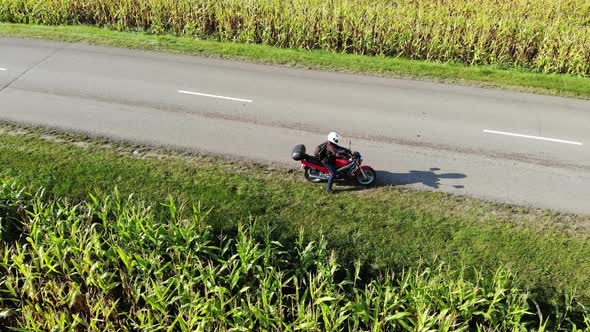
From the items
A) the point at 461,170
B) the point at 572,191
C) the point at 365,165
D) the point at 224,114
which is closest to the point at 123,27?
the point at 224,114

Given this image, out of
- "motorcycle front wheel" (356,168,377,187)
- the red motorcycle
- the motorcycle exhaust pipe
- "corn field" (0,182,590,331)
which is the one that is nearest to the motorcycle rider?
the red motorcycle

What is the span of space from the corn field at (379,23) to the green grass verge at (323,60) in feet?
1.85

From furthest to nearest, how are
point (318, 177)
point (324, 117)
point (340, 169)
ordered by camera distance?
point (324, 117) < point (318, 177) < point (340, 169)

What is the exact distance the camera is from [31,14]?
70.9 ft

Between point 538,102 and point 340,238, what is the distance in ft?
28.6

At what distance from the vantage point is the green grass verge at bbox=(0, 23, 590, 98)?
53.2ft

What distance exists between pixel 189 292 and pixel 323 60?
1183 centimetres

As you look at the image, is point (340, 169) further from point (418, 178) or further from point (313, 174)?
point (418, 178)

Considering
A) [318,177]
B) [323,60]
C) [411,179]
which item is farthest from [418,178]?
[323,60]

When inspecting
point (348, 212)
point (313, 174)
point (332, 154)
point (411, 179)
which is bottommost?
point (348, 212)

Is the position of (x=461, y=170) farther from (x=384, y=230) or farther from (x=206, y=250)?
(x=206, y=250)

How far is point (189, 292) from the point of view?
752 cm

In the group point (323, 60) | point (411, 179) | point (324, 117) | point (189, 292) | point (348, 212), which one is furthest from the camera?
point (323, 60)

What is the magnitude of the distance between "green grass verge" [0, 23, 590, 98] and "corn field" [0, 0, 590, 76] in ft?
1.85
